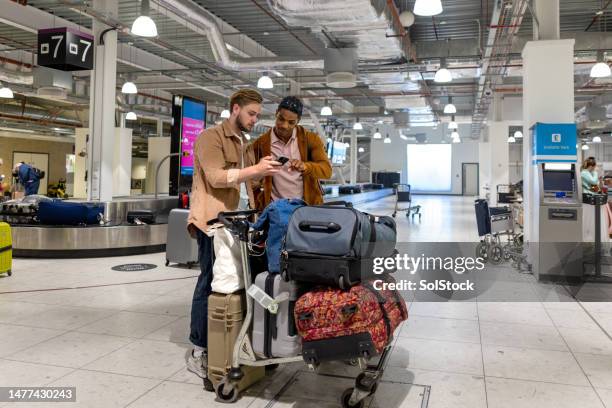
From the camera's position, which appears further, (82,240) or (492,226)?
(82,240)

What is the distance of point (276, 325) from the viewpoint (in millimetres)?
2283

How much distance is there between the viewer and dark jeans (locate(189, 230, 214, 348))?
270 centimetres

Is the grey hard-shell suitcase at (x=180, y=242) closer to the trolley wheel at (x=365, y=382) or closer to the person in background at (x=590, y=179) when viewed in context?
the trolley wheel at (x=365, y=382)

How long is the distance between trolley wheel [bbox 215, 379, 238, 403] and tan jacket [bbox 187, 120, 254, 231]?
0.80m

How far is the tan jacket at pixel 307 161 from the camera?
2.76 metres

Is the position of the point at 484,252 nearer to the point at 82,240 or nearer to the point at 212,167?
the point at 212,167

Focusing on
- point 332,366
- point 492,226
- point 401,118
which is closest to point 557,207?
point 492,226

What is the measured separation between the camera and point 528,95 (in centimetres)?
653

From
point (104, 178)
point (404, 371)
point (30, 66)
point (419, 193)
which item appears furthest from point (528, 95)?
point (419, 193)

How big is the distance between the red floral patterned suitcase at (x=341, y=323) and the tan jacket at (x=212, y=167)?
77cm

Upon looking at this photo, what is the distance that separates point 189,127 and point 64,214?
93.7 inches

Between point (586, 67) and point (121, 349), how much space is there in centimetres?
1202

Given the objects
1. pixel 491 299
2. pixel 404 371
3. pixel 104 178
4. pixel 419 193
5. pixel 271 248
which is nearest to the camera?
pixel 271 248

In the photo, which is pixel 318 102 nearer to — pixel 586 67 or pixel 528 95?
pixel 586 67
